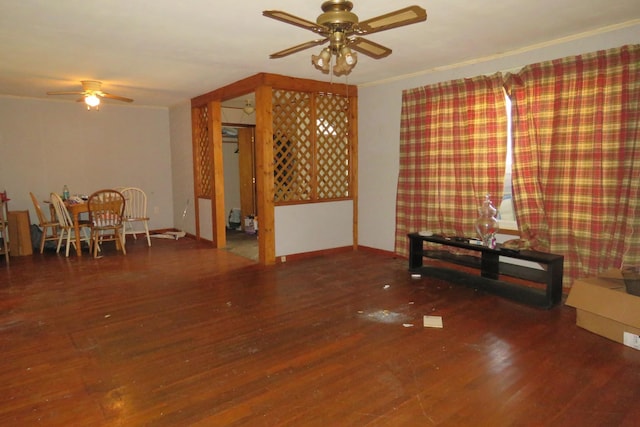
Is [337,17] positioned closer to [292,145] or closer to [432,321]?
[432,321]

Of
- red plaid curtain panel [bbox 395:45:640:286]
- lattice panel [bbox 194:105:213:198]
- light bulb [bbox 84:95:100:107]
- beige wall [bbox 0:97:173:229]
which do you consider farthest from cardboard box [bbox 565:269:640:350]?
beige wall [bbox 0:97:173:229]

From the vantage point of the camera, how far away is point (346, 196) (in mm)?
5125

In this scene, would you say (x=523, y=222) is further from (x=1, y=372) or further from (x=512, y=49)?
(x=1, y=372)

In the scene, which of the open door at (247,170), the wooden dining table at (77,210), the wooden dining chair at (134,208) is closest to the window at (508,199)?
the open door at (247,170)

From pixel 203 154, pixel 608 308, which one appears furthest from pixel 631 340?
pixel 203 154

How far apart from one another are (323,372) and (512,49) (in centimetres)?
306

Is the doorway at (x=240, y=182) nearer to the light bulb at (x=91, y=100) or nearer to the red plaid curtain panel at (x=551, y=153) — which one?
the light bulb at (x=91, y=100)

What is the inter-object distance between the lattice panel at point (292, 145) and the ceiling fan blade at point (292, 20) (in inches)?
93.6

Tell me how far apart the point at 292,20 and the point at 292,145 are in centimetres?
269

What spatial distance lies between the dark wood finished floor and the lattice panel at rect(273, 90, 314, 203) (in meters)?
1.34

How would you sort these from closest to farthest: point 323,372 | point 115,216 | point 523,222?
1. point 323,372
2. point 523,222
3. point 115,216

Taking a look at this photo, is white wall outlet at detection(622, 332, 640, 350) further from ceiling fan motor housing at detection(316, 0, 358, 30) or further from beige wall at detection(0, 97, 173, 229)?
beige wall at detection(0, 97, 173, 229)

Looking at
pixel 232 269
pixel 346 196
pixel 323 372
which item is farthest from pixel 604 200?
pixel 232 269

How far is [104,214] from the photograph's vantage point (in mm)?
5031
